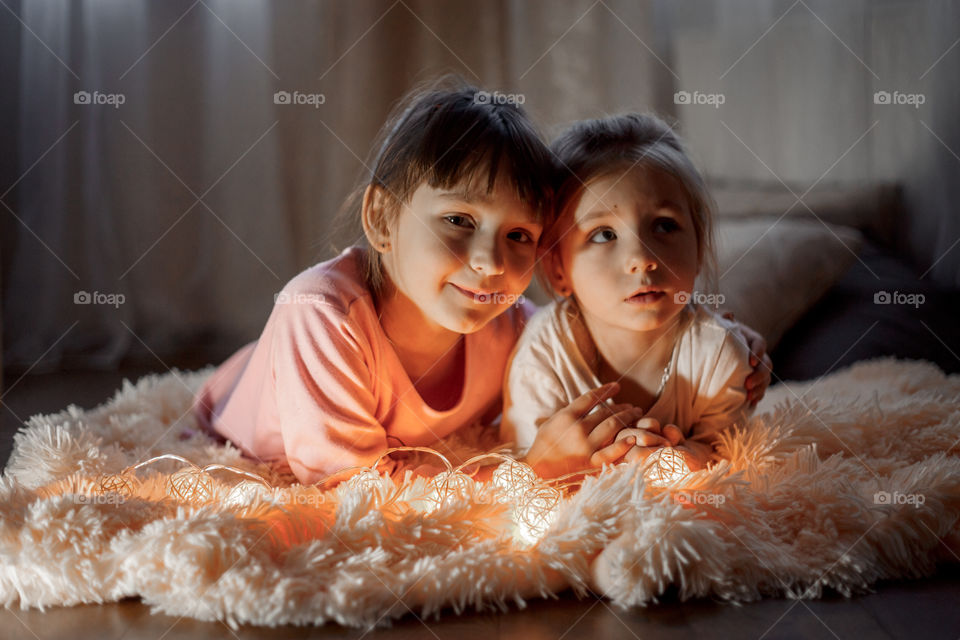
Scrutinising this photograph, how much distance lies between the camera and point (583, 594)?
79cm

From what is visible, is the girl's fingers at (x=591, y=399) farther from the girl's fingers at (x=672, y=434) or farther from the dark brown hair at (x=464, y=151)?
the dark brown hair at (x=464, y=151)

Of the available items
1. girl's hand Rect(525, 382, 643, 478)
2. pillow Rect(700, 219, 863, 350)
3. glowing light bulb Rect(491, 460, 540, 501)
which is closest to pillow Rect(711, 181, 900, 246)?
pillow Rect(700, 219, 863, 350)

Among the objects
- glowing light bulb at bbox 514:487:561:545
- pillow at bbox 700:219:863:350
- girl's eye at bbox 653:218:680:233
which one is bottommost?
glowing light bulb at bbox 514:487:561:545

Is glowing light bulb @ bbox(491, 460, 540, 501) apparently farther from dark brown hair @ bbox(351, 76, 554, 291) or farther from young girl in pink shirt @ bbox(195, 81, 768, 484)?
dark brown hair @ bbox(351, 76, 554, 291)

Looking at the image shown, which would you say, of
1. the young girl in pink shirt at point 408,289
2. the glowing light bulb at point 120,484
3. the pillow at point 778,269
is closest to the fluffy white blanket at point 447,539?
the glowing light bulb at point 120,484

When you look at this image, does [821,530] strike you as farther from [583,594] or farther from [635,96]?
[635,96]

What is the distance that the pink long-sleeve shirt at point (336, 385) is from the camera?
1009 mm

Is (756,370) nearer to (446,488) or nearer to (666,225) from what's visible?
(666,225)

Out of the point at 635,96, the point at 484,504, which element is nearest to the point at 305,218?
the point at 635,96

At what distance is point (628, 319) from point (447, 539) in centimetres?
36

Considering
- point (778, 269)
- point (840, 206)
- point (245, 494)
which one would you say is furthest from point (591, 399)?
point (840, 206)

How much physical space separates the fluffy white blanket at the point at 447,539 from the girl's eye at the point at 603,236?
0.28 meters

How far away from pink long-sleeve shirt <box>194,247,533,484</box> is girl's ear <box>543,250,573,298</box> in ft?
0.38

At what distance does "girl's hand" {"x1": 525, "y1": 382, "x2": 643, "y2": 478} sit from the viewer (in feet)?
3.25
